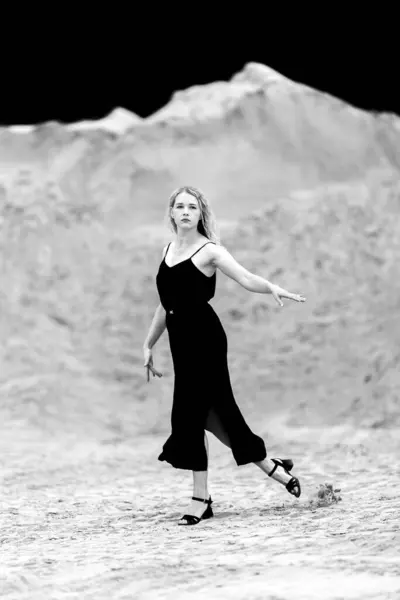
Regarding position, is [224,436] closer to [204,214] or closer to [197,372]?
[197,372]

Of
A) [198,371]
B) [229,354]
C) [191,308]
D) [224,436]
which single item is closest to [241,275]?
[191,308]

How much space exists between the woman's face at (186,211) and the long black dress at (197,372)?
131 millimetres

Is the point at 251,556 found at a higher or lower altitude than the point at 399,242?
lower

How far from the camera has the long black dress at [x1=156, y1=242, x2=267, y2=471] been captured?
3143mm

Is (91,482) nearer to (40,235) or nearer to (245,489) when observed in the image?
(245,489)

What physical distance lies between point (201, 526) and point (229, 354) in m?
3.02

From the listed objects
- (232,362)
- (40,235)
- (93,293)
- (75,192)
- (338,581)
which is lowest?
A: (338,581)

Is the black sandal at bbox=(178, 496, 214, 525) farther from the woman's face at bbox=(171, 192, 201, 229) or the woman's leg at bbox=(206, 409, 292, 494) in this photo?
the woman's face at bbox=(171, 192, 201, 229)

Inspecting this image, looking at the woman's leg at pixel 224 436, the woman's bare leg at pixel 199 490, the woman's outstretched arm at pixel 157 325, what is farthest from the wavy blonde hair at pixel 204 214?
the woman's bare leg at pixel 199 490

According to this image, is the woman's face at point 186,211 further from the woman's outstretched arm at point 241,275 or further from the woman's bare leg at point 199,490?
the woman's bare leg at point 199,490

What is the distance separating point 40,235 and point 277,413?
2370mm

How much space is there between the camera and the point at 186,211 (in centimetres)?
318

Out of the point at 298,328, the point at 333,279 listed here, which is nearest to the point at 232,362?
the point at 298,328

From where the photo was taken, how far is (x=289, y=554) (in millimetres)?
2492
